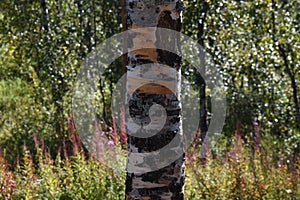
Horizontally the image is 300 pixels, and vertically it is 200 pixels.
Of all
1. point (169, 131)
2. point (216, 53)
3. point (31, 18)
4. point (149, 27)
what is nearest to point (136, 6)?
point (149, 27)

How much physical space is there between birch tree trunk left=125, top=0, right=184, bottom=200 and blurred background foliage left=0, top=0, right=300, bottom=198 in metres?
4.08

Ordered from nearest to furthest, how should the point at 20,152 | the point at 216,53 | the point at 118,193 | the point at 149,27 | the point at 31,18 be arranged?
1. the point at 149,27
2. the point at 118,193
3. the point at 216,53
4. the point at 20,152
5. the point at 31,18

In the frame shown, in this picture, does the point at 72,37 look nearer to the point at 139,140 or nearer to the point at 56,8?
the point at 56,8

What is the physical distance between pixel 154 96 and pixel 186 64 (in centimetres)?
560

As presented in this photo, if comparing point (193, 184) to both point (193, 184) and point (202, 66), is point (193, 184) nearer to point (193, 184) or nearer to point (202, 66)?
point (193, 184)

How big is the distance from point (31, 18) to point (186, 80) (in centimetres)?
312

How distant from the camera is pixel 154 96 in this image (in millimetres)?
2539

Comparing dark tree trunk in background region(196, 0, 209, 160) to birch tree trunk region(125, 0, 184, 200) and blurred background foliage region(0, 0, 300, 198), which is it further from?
birch tree trunk region(125, 0, 184, 200)

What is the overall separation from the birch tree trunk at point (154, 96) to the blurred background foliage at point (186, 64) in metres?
4.08

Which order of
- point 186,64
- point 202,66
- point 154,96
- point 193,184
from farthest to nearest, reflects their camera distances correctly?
point 186,64
point 202,66
point 193,184
point 154,96

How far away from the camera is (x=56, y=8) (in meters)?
9.25

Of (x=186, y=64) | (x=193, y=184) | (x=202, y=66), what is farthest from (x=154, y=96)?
(x=186, y=64)

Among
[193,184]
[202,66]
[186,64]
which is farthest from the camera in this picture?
[186,64]

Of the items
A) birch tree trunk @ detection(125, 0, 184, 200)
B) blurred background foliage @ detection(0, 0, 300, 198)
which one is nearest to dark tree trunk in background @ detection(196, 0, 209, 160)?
blurred background foliage @ detection(0, 0, 300, 198)
